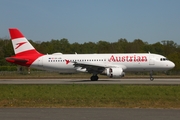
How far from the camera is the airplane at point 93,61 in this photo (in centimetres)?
4184

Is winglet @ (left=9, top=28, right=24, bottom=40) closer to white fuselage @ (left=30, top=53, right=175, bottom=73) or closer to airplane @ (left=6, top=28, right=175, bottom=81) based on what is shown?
airplane @ (left=6, top=28, right=175, bottom=81)

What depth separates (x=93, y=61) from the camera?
43.7 m

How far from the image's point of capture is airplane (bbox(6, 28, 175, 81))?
41.8 meters

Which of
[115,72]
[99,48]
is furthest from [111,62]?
[99,48]

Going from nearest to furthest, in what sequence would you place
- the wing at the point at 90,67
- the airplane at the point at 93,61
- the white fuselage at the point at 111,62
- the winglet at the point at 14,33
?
1. the wing at the point at 90,67
2. the airplane at the point at 93,61
3. the white fuselage at the point at 111,62
4. the winglet at the point at 14,33

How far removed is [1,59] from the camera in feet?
322

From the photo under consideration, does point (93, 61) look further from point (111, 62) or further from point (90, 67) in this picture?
point (111, 62)

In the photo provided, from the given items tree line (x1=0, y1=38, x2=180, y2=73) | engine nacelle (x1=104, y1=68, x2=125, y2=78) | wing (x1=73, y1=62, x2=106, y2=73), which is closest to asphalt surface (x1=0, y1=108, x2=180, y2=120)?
engine nacelle (x1=104, y1=68, x2=125, y2=78)

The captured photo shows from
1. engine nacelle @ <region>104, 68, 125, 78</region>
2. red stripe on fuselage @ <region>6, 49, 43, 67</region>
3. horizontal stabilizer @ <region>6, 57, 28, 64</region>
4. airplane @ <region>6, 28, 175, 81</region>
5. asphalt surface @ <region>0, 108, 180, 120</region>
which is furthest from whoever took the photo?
red stripe on fuselage @ <region>6, 49, 43, 67</region>

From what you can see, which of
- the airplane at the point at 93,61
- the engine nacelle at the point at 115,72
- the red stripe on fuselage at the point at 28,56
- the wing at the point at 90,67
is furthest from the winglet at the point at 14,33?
the engine nacelle at the point at 115,72

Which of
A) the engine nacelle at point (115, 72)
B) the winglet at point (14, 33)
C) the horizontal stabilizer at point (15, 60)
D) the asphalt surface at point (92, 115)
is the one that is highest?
the winglet at point (14, 33)

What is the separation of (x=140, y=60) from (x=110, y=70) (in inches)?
163

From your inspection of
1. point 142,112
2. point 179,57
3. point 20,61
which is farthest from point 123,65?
point 179,57

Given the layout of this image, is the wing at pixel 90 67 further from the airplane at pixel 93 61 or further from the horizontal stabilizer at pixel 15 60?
the horizontal stabilizer at pixel 15 60
